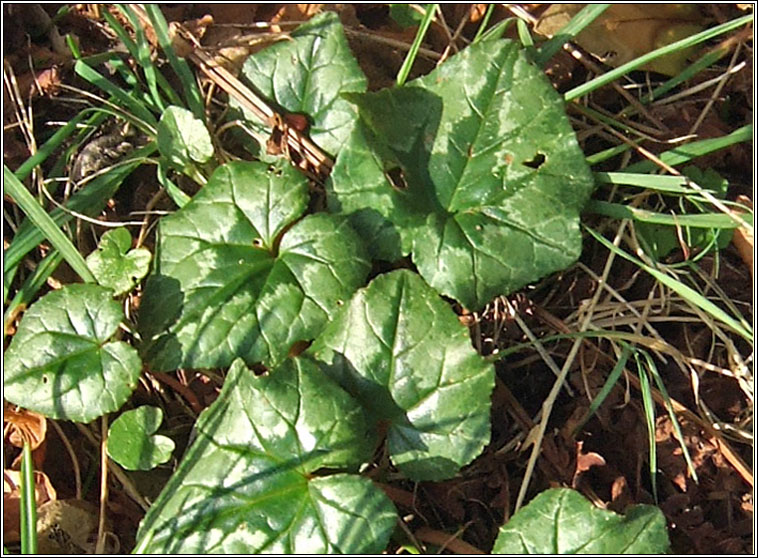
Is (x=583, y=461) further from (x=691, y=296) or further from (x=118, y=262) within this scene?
(x=118, y=262)

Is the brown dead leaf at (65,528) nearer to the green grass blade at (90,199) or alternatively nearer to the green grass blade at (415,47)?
the green grass blade at (90,199)

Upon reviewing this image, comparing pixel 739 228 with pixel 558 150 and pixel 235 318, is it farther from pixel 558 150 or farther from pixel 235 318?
pixel 235 318


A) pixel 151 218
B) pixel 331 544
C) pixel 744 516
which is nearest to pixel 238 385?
pixel 331 544

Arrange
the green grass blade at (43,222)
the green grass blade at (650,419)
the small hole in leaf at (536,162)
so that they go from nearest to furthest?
the green grass blade at (650,419), the green grass blade at (43,222), the small hole in leaf at (536,162)

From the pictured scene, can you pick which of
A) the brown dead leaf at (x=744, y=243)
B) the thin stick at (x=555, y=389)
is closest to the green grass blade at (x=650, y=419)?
the thin stick at (x=555, y=389)

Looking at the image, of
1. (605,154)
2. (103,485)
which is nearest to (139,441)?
(103,485)

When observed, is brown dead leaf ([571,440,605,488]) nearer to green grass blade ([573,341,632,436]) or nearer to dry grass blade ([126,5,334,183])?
green grass blade ([573,341,632,436])

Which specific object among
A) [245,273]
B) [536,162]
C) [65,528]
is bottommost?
[65,528]
